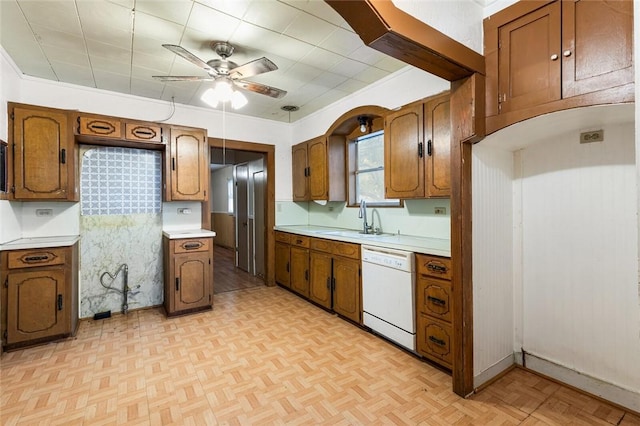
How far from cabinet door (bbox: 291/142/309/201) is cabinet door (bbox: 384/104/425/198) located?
1668 millimetres

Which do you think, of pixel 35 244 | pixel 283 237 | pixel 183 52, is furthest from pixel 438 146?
pixel 35 244

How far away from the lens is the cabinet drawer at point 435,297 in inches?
84.0

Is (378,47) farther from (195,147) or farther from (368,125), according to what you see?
(195,147)

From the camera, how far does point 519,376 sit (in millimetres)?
2148

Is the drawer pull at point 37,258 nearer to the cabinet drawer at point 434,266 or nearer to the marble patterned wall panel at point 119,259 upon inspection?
the marble patterned wall panel at point 119,259

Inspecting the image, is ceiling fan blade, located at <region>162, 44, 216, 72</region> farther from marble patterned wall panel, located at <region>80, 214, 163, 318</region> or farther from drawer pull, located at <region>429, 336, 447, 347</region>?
drawer pull, located at <region>429, 336, 447, 347</region>

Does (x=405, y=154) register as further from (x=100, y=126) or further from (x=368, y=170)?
(x=100, y=126)

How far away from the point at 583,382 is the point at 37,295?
171 inches

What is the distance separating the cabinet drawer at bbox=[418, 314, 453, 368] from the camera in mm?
2133

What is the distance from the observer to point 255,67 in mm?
2318

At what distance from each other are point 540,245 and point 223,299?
11.6 feet

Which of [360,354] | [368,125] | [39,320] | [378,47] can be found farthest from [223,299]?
[378,47]

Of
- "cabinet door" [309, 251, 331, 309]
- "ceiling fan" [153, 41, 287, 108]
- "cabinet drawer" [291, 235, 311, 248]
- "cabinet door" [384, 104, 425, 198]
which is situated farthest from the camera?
"cabinet drawer" [291, 235, 311, 248]

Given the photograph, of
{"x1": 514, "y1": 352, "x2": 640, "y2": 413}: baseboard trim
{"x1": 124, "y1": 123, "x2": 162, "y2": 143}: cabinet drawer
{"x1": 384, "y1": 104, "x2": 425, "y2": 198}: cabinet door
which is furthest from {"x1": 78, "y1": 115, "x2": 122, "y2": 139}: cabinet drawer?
{"x1": 514, "y1": 352, "x2": 640, "y2": 413}: baseboard trim
